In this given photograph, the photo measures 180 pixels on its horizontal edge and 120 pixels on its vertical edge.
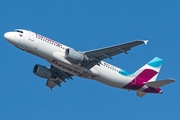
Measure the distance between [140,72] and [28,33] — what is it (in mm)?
13629

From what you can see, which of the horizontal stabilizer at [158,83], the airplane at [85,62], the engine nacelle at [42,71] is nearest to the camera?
the airplane at [85,62]

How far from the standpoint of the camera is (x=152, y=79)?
52.0 meters

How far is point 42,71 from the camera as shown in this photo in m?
50.7

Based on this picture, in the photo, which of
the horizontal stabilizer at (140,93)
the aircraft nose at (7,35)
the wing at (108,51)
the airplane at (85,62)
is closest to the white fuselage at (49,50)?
the airplane at (85,62)

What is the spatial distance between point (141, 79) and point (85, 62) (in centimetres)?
777

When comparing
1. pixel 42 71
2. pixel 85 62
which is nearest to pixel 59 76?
pixel 42 71

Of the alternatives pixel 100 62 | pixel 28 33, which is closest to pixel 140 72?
pixel 100 62

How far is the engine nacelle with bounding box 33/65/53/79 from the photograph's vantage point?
50531 mm

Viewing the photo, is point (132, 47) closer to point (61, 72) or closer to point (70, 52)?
point (70, 52)

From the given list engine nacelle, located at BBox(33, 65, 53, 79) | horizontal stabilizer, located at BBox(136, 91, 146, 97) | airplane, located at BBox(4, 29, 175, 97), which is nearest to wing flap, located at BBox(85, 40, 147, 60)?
airplane, located at BBox(4, 29, 175, 97)

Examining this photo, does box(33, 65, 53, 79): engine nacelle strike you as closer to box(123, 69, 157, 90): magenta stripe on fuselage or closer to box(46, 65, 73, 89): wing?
box(46, 65, 73, 89): wing

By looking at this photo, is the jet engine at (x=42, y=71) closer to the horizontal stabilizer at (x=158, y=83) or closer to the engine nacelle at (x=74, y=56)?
the engine nacelle at (x=74, y=56)

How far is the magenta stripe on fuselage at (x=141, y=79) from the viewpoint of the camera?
4972 centimetres

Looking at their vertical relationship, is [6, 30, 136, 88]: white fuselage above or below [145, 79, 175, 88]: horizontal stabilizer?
above
